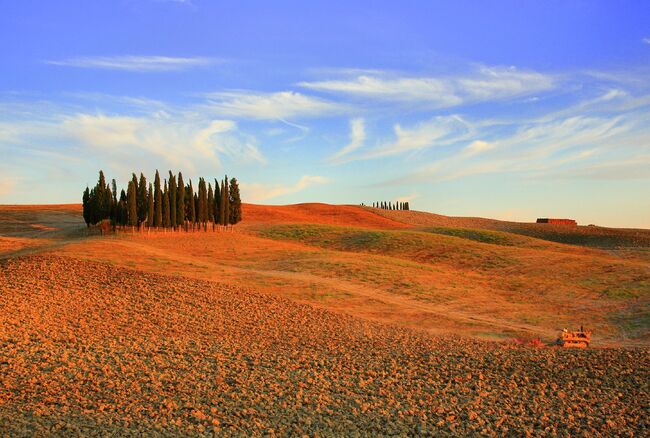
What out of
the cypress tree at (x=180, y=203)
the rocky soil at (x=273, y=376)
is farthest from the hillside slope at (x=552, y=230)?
the rocky soil at (x=273, y=376)

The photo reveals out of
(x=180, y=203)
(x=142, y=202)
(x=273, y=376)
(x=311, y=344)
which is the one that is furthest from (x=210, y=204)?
(x=273, y=376)

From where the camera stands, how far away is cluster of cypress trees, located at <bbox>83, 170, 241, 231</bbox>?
54.8 meters

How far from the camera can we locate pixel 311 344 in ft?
64.7

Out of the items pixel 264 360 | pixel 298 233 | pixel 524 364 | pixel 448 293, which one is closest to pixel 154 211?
pixel 298 233

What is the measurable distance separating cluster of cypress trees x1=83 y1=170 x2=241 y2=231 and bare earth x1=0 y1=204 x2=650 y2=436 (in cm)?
1007

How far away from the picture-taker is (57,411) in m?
12.1

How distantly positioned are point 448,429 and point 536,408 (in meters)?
2.79

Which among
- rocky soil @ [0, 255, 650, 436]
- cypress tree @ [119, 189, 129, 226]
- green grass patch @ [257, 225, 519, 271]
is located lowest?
rocky soil @ [0, 255, 650, 436]

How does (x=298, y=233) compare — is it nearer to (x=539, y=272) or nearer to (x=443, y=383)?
(x=539, y=272)

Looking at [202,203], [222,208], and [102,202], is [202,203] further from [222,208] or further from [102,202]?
[102,202]

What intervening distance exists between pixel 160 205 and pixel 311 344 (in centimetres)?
3964

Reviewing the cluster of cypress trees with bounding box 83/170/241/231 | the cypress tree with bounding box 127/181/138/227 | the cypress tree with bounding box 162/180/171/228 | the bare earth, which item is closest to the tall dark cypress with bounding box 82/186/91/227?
the cluster of cypress trees with bounding box 83/170/241/231

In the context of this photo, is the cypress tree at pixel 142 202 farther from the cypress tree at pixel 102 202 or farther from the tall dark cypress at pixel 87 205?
the tall dark cypress at pixel 87 205

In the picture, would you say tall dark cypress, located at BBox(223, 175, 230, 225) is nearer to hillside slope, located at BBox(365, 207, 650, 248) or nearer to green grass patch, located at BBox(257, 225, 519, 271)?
green grass patch, located at BBox(257, 225, 519, 271)
